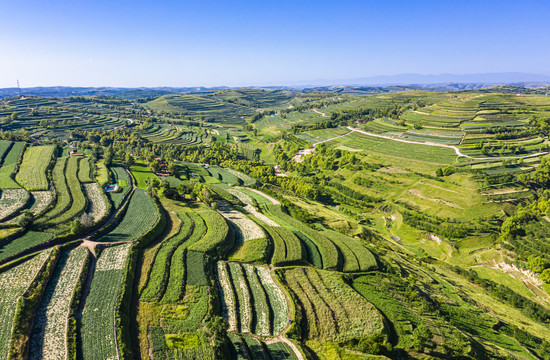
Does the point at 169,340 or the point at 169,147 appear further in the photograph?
the point at 169,147

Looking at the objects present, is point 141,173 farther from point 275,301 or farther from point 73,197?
point 275,301

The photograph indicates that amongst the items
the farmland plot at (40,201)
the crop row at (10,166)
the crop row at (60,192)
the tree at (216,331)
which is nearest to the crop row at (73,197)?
the crop row at (60,192)

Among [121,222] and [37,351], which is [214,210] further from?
[37,351]

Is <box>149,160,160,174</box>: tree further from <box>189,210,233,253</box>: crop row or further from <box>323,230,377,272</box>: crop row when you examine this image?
<box>323,230,377,272</box>: crop row

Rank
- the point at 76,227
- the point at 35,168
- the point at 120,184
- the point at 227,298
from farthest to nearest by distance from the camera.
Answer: the point at 120,184
the point at 35,168
the point at 76,227
the point at 227,298

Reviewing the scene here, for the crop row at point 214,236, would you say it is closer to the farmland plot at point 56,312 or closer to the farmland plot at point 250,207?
the farmland plot at point 250,207

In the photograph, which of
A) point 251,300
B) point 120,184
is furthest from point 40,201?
point 251,300

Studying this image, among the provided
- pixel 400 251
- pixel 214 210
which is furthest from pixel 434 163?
pixel 214 210
